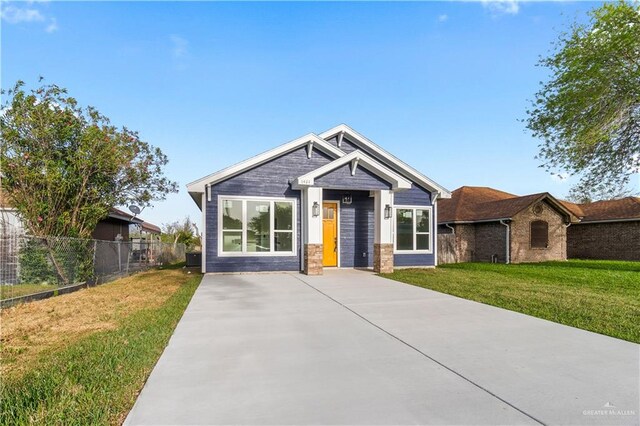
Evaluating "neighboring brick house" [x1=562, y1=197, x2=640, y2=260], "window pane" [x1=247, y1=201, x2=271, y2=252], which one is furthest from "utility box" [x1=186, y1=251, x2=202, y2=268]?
"neighboring brick house" [x1=562, y1=197, x2=640, y2=260]

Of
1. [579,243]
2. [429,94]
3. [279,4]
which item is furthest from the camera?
[579,243]

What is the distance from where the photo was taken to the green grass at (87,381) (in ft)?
8.43

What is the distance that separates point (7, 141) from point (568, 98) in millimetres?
20146

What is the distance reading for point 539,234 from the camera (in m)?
19.3

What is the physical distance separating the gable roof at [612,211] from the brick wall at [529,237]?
3158 millimetres

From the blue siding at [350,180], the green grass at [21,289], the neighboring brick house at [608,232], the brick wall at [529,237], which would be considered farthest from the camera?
the neighboring brick house at [608,232]

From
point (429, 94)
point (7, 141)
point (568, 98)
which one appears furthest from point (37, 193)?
point (568, 98)

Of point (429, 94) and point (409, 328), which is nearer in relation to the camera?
point (409, 328)

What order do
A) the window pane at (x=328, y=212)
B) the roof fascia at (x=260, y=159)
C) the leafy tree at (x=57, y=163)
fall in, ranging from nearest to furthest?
the leafy tree at (x=57, y=163) < the roof fascia at (x=260, y=159) < the window pane at (x=328, y=212)

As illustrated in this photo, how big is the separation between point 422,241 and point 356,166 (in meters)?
4.53

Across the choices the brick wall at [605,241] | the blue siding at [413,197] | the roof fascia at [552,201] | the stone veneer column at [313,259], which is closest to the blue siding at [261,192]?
the stone veneer column at [313,259]

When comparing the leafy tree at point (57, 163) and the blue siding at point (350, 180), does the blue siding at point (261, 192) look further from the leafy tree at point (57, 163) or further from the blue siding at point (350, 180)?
the leafy tree at point (57, 163)

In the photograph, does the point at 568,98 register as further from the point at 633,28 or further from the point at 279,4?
the point at 279,4

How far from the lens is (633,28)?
42.5 ft
